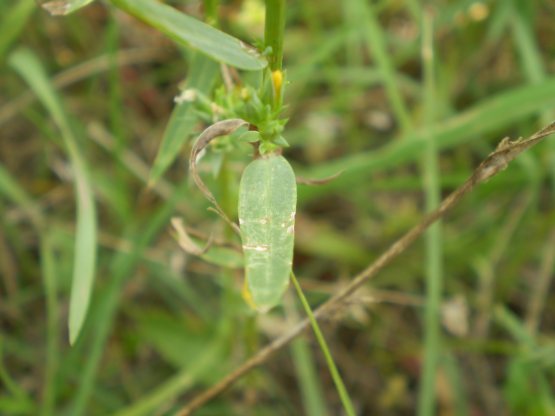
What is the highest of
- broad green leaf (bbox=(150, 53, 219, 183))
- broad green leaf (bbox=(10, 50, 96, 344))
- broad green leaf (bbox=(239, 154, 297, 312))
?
broad green leaf (bbox=(239, 154, 297, 312))

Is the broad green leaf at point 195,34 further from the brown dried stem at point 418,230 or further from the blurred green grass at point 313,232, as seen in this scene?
the blurred green grass at point 313,232

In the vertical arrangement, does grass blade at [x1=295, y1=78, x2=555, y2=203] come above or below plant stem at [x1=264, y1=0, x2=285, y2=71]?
below

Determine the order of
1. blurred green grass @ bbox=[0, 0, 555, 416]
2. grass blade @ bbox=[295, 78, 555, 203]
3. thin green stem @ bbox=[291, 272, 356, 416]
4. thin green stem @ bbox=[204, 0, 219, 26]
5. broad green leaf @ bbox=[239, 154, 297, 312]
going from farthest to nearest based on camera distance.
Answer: blurred green grass @ bbox=[0, 0, 555, 416]
grass blade @ bbox=[295, 78, 555, 203]
thin green stem @ bbox=[204, 0, 219, 26]
thin green stem @ bbox=[291, 272, 356, 416]
broad green leaf @ bbox=[239, 154, 297, 312]

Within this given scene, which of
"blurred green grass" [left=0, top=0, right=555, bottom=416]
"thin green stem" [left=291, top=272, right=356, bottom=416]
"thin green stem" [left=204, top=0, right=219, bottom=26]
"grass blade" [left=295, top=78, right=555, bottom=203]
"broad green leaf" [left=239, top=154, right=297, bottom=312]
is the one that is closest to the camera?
"broad green leaf" [left=239, top=154, right=297, bottom=312]

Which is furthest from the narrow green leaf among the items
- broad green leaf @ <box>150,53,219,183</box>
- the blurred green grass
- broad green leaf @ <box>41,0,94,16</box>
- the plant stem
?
the plant stem

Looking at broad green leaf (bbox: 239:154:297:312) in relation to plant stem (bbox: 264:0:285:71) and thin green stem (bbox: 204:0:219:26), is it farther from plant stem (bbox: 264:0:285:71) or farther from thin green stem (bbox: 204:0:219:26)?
thin green stem (bbox: 204:0:219:26)

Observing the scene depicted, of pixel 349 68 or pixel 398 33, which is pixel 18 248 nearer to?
pixel 349 68

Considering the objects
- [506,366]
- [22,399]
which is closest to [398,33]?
[506,366]
